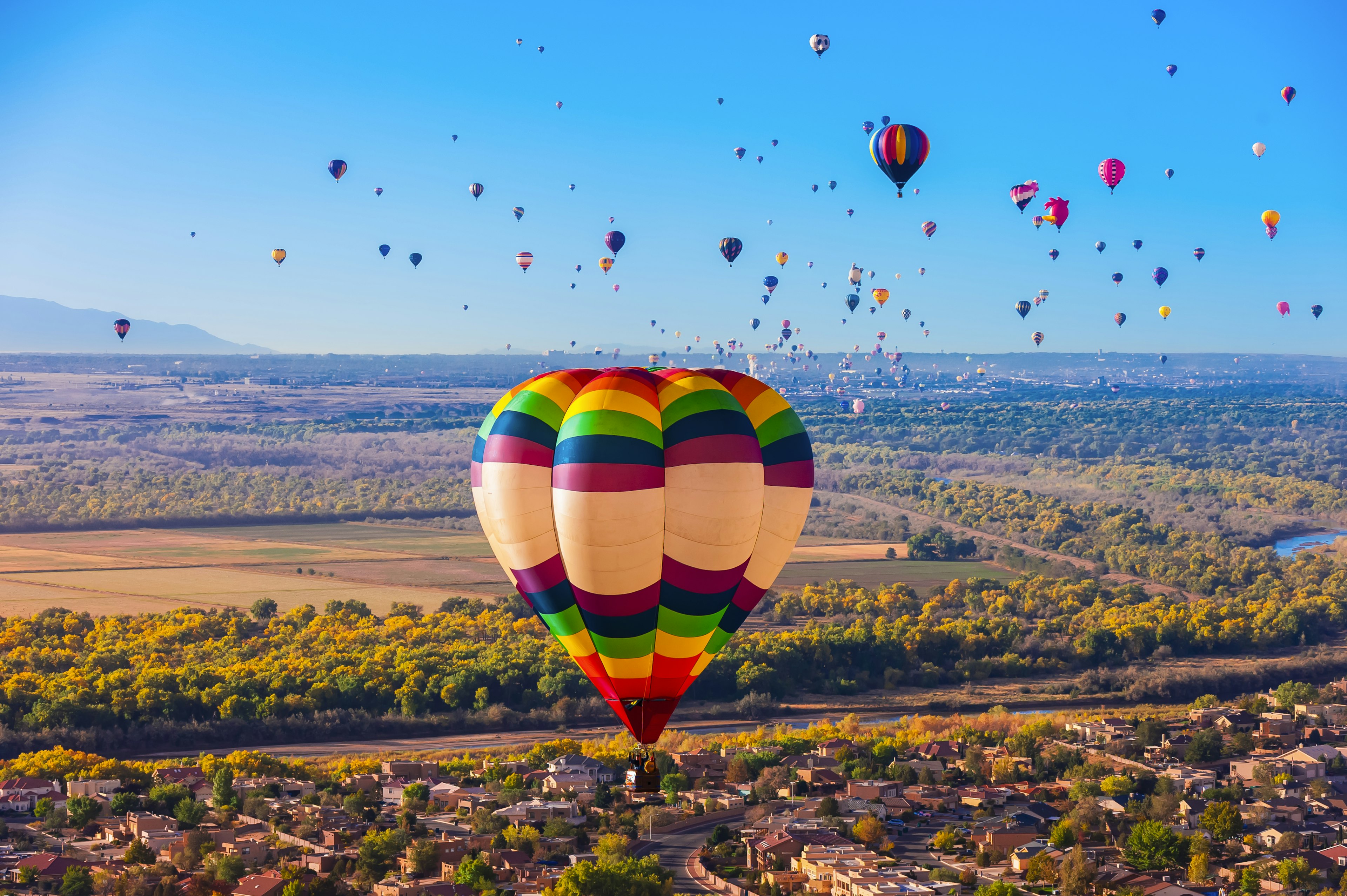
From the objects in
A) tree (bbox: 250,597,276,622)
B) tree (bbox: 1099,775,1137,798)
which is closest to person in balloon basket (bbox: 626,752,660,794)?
tree (bbox: 1099,775,1137,798)

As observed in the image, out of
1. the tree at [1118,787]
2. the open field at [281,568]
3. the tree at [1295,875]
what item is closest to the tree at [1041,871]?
the tree at [1295,875]

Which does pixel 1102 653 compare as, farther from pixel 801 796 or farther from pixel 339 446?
pixel 339 446

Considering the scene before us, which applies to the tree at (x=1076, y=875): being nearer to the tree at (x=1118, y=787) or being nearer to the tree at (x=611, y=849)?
the tree at (x=1118, y=787)

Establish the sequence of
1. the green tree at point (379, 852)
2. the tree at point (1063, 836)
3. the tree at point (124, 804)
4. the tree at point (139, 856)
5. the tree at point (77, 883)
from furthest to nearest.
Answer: the tree at point (124, 804)
the tree at point (1063, 836)
the tree at point (139, 856)
the green tree at point (379, 852)
the tree at point (77, 883)

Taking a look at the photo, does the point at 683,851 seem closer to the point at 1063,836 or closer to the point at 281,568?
the point at 1063,836

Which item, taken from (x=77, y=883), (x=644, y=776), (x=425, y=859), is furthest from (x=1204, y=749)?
Answer: (x=77, y=883)

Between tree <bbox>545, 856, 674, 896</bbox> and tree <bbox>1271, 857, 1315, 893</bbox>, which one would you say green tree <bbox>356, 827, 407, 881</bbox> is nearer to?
tree <bbox>545, 856, 674, 896</bbox>

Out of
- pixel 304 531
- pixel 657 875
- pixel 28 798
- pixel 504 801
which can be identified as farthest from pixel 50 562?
pixel 657 875
